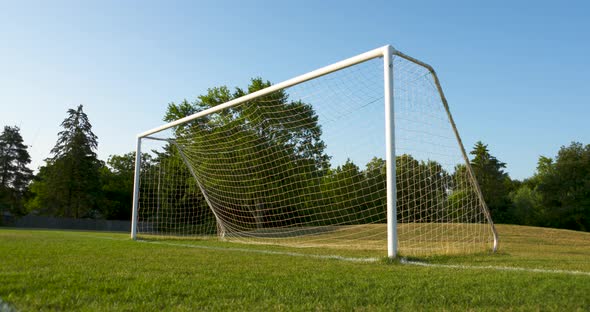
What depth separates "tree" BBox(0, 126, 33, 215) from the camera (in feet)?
120

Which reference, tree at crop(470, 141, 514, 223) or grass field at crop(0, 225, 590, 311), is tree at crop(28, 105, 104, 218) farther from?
grass field at crop(0, 225, 590, 311)

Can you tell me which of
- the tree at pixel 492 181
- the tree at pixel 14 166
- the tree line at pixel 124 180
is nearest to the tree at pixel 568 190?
the tree line at pixel 124 180

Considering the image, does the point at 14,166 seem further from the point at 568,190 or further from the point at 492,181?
the point at 568,190

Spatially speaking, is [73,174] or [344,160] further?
[73,174]

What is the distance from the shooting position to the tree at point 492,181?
124 feet

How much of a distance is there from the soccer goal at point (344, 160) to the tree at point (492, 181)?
28311mm

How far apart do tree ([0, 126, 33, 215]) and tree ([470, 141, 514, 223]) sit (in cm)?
3995

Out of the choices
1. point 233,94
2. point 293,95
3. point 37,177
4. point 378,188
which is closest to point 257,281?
point 293,95

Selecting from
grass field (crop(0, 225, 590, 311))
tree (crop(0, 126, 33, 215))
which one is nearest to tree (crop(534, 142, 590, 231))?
grass field (crop(0, 225, 590, 311))

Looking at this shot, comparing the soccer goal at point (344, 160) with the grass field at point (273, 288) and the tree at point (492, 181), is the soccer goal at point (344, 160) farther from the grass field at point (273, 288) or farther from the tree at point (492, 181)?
the tree at point (492, 181)

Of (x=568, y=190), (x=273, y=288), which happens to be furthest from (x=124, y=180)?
(x=273, y=288)

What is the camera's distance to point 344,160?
28.0ft

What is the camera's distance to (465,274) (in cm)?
391

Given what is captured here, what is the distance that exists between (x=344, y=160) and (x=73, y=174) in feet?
111
